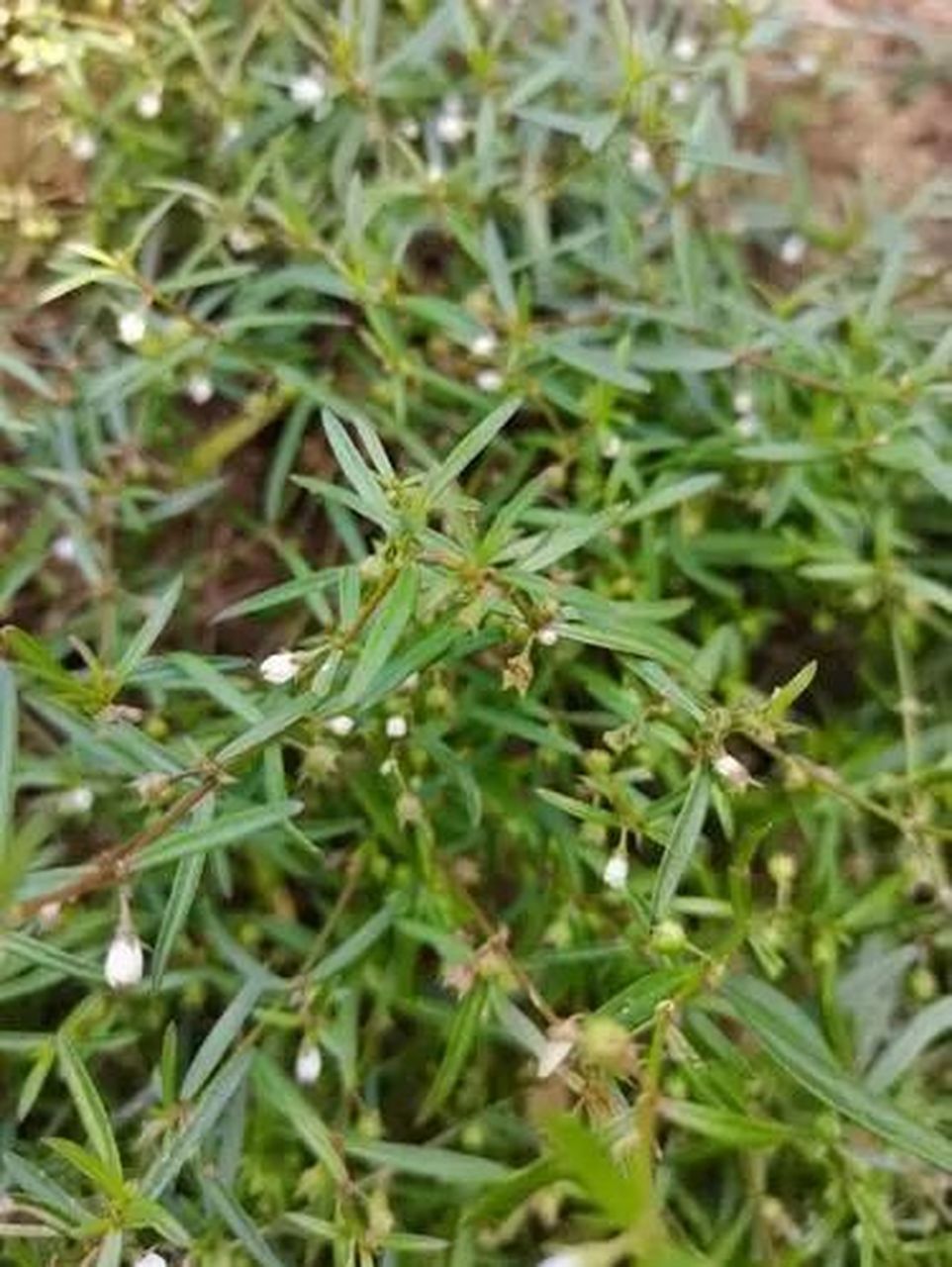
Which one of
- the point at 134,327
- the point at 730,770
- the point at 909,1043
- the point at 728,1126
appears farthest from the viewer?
the point at 134,327

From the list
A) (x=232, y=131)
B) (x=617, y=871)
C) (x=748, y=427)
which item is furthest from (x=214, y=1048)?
(x=232, y=131)

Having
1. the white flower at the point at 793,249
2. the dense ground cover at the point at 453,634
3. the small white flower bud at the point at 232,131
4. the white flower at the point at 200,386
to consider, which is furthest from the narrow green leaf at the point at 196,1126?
the white flower at the point at 793,249

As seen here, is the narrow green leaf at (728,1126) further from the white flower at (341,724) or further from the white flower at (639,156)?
the white flower at (639,156)

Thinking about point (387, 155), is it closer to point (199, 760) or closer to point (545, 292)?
point (545, 292)

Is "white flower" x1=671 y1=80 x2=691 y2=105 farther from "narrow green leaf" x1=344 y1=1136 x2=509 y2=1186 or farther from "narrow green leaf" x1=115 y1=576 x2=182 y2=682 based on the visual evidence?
"narrow green leaf" x1=344 y1=1136 x2=509 y2=1186

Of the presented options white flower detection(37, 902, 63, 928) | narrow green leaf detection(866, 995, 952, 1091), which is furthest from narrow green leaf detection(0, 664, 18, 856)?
narrow green leaf detection(866, 995, 952, 1091)

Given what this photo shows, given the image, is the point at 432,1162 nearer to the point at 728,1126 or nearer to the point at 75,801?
the point at 728,1126
